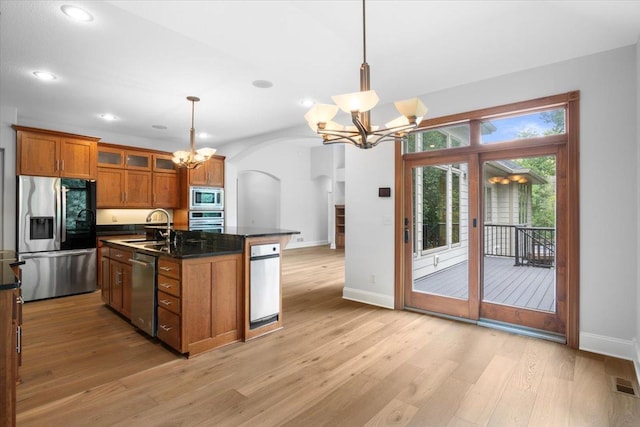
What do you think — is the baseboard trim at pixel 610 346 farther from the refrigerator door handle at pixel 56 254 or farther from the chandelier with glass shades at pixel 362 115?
the refrigerator door handle at pixel 56 254

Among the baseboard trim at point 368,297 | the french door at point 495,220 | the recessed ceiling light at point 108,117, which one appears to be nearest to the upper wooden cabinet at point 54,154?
the recessed ceiling light at point 108,117

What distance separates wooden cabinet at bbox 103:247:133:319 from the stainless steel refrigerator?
1.36 m

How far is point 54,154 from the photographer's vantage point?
4797 millimetres

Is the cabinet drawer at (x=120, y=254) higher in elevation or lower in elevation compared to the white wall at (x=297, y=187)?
lower

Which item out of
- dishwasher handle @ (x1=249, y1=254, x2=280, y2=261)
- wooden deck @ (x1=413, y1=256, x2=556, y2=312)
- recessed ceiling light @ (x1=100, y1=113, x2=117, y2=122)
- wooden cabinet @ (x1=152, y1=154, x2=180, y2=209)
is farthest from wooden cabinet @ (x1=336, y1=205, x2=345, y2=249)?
dishwasher handle @ (x1=249, y1=254, x2=280, y2=261)

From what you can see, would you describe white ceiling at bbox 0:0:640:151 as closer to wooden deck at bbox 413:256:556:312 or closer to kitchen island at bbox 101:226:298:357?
kitchen island at bbox 101:226:298:357

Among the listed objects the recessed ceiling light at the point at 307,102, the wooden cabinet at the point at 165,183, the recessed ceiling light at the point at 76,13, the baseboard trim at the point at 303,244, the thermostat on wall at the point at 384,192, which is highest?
the recessed ceiling light at the point at 307,102

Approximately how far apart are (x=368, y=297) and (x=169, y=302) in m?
2.59

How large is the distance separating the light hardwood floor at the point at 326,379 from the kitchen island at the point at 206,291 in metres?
0.15

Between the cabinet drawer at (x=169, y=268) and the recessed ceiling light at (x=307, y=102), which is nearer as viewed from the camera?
the cabinet drawer at (x=169, y=268)

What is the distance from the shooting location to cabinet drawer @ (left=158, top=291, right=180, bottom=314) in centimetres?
281

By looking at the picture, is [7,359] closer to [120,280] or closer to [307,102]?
[120,280]

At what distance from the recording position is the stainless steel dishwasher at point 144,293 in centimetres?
310

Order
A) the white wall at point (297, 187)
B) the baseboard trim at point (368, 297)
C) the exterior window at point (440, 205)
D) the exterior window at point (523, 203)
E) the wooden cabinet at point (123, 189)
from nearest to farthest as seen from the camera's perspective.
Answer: the exterior window at point (523, 203) → the exterior window at point (440, 205) → the baseboard trim at point (368, 297) → the wooden cabinet at point (123, 189) → the white wall at point (297, 187)
